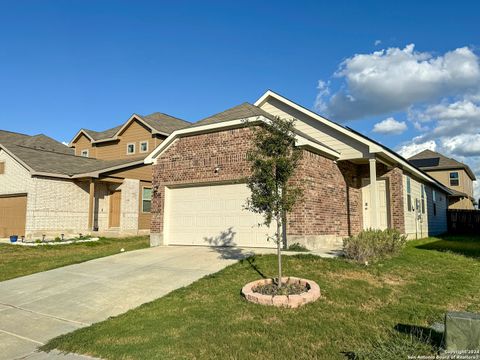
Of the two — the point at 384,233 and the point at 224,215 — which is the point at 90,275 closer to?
the point at 224,215

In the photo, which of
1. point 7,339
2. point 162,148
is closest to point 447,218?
point 162,148

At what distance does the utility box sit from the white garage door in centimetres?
825

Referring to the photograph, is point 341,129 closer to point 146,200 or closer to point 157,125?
point 146,200

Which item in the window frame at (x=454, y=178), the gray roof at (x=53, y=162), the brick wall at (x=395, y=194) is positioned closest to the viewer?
the brick wall at (x=395, y=194)

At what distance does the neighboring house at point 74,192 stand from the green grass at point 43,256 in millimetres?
2509

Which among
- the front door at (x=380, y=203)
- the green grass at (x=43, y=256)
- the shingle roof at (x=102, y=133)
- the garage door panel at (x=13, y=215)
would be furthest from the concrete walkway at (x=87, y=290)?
the shingle roof at (x=102, y=133)

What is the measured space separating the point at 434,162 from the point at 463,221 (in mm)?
11324

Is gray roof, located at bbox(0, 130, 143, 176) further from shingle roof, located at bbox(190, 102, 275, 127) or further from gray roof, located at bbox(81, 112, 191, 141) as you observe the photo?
shingle roof, located at bbox(190, 102, 275, 127)

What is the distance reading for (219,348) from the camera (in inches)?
195

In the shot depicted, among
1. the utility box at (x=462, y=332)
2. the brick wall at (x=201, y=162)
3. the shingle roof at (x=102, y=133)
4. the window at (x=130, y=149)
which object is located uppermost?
the shingle roof at (x=102, y=133)

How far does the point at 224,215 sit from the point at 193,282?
4.95m

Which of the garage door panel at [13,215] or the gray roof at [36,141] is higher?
the gray roof at [36,141]

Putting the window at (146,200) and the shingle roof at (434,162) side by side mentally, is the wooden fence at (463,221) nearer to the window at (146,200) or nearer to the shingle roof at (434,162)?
the shingle roof at (434,162)

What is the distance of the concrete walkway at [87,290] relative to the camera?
6355 mm
